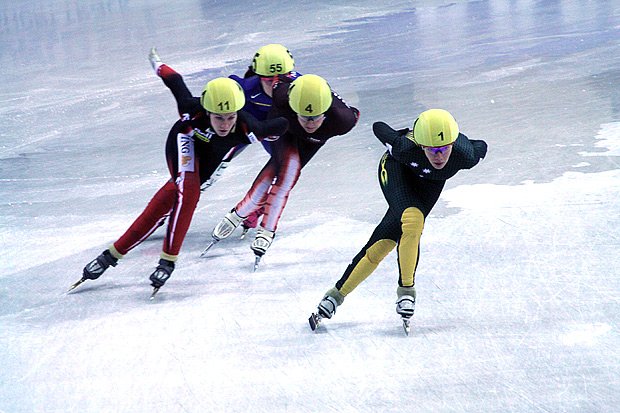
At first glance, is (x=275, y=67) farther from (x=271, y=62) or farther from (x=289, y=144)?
(x=289, y=144)

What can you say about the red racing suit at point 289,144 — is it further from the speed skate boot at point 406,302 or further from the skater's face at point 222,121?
the speed skate boot at point 406,302

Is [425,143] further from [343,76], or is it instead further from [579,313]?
[343,76]

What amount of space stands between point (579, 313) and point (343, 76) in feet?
15.8

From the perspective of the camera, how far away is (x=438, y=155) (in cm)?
349

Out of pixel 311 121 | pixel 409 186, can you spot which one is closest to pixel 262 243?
pixel 311 121

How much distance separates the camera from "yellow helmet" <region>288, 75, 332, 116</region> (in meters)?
4.16

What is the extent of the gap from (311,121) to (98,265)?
134 cm

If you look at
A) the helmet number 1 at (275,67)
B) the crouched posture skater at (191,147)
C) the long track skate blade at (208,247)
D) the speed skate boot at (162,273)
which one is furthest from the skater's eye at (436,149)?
the long track skate blade at (208,247)

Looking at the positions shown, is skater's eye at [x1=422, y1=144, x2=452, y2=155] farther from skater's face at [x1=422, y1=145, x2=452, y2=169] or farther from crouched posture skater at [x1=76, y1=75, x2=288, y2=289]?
crouched posture skater at [x1=76, y1=75, x2=288, y2=289]

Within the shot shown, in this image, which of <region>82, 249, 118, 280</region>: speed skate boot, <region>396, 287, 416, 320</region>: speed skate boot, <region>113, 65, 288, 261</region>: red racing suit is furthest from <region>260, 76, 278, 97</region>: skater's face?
<region>396, 287, 416, 320</region>: speed skate boot

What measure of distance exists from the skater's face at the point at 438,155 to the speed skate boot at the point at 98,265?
5.95 ft

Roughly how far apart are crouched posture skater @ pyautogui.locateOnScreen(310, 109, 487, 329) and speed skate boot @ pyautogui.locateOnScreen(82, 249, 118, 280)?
125cm

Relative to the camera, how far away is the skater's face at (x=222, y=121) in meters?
4.14

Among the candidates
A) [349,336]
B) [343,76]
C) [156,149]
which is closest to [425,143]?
[349,336]
